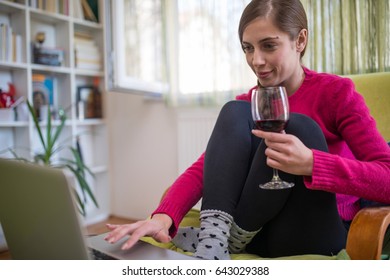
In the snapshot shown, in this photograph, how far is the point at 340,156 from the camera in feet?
2.50

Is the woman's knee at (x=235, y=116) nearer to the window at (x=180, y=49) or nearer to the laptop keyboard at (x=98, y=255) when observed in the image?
the laptop keyboard at (x=98, y=255)

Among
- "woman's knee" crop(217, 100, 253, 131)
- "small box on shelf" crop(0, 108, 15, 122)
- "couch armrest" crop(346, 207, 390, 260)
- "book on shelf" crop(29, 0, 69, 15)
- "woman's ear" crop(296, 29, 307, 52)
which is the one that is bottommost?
"couch armrest" crop(346, 207, 390, 260)

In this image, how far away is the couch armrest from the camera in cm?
61

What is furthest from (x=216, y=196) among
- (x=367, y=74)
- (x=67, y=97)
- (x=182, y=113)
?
(x=67, y=97)

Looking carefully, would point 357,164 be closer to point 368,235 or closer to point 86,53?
point 368,235

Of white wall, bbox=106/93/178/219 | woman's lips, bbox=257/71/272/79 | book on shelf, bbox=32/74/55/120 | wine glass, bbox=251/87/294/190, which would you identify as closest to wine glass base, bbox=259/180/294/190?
wine glass, bbox=251/87/294/190

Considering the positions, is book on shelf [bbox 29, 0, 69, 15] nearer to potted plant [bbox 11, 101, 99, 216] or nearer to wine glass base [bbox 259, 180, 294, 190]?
potted plant [bbox 11, 101, 99, 216]

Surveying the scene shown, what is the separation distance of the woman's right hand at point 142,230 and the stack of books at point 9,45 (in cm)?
98

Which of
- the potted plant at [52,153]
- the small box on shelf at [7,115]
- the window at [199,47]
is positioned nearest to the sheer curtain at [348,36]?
the window at [199,47]

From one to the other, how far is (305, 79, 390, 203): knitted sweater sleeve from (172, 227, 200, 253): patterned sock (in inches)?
10.2

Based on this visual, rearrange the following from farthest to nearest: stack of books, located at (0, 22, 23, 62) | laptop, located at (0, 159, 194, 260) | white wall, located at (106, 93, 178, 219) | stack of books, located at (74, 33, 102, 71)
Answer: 1. stack of books, located at (74, 33, 102, 71)
2. white wall, located at (106, 93, 178, 219)
3. stack of books, located at (0, 22, 23, 62)
4. laptop, located at (0, 159, 194, 260)

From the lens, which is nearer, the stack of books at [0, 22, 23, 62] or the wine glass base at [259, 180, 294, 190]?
the wine glass base at [259, 180, 294, 190]

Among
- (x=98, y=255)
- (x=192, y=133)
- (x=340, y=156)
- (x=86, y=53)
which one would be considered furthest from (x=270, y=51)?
(x=86, y=53)
